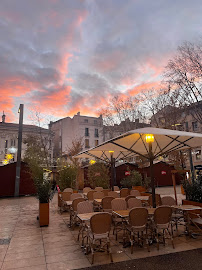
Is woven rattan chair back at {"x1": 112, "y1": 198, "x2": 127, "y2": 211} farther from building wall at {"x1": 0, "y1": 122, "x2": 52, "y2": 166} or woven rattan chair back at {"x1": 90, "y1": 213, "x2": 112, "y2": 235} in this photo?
building wall at {"x1": 0, "y1": 122, "x2": 52, "y2": 166}

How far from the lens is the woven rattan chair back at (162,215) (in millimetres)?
4590

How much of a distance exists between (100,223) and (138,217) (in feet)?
3.19

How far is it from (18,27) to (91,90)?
896cm

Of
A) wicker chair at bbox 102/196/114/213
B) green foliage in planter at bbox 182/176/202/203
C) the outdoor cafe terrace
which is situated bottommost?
the outdoor cafe terrace

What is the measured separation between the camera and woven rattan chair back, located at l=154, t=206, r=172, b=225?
459 centimetres

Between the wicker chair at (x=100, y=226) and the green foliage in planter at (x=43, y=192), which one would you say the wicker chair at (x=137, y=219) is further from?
the green foliage in planter at (x=43, y=192)

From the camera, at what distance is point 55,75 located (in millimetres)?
14383

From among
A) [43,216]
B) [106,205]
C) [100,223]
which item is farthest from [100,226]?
[43,216]

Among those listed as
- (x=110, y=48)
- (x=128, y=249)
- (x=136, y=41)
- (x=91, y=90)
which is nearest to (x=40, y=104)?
(x=91, y=90)

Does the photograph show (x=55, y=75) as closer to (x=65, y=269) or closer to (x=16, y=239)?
(x=16, y=239)

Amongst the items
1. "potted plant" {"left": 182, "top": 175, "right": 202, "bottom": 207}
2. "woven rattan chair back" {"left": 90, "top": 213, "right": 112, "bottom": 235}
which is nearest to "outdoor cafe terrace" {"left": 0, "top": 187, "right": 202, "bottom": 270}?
"woven rattan chair back" {"left": 90, "top": 213, "right": 112, "bottom": 235}

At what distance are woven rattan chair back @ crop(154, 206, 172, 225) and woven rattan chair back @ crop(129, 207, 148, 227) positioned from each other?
11.3 inches

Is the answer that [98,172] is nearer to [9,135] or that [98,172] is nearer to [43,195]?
[43,195]

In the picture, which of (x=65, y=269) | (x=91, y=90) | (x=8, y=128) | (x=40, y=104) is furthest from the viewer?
(x=8, y=128)
